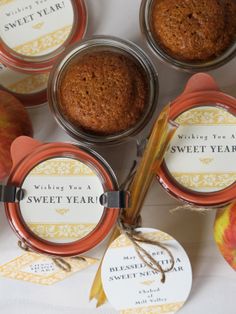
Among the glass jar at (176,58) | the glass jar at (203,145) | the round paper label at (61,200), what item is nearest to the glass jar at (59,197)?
the round paper label at (61,200)

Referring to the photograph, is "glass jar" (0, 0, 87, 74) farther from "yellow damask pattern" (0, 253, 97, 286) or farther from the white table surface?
"yellow damask pattern" (0, 253, 97, 286)

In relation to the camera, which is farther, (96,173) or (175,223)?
(175,223)

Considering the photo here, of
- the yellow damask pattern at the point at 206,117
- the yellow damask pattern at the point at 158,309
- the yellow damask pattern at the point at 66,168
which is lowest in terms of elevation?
the yellow damask pattern at the point at 158,309

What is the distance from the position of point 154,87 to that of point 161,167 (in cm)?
14

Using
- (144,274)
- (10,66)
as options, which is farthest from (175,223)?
(10,66)

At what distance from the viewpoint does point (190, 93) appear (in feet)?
2.46

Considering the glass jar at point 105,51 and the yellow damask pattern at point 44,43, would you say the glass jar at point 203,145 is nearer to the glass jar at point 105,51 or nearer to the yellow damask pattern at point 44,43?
the glass jar at point 105,51

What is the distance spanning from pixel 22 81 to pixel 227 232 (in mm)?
428

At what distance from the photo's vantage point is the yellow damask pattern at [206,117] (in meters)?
0.75

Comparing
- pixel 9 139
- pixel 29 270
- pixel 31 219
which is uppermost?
pixel 9 139

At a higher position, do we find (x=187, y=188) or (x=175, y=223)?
(x=187, y=188)

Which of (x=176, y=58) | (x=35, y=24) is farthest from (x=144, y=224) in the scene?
(x=35, y=24)

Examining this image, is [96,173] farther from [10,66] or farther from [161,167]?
[10,66]

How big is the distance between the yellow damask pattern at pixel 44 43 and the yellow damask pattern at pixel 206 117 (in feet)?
0.83
